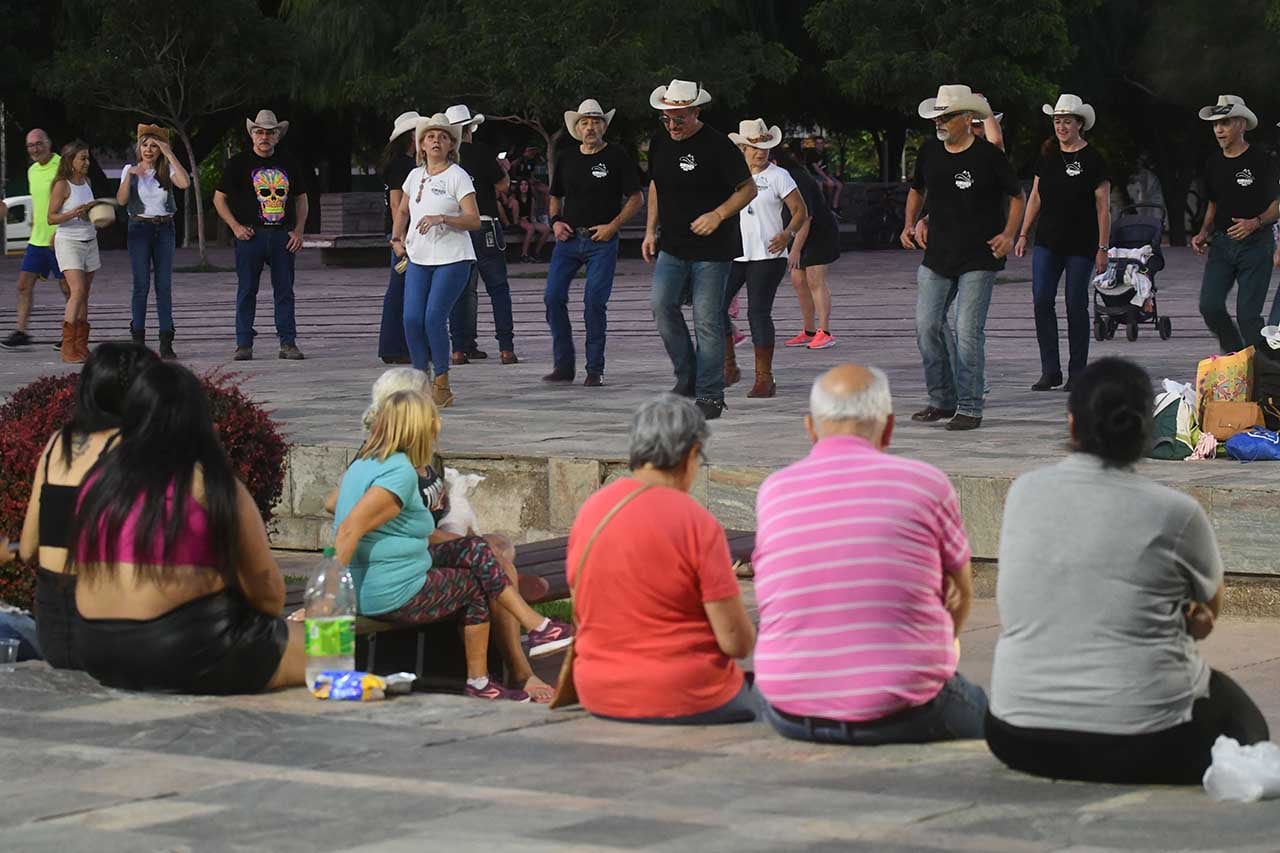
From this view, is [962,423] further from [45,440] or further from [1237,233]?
[45,440]

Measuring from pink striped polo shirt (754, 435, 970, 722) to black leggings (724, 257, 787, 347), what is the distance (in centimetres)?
741

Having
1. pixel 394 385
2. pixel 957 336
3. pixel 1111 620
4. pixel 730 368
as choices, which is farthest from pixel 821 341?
pixel 1111 620

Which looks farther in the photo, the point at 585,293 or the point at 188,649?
the point at 585,293

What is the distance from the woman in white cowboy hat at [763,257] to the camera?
45.5ft

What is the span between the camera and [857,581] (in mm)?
5945

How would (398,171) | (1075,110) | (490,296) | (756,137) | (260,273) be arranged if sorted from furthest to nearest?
(260,273)
(490,296)
(398,171)
(756,137)
(1075,110)

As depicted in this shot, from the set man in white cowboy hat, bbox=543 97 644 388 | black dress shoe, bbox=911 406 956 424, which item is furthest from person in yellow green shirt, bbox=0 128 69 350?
black dress shoe, bbox=911 406 956 424

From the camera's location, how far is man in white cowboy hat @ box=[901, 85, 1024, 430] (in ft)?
39.1

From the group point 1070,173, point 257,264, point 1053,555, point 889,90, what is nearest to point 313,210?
point 889,90

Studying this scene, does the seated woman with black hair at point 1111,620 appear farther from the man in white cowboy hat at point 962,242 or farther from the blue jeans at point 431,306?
the blue jeans at point 431,306

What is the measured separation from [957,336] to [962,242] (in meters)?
0.50

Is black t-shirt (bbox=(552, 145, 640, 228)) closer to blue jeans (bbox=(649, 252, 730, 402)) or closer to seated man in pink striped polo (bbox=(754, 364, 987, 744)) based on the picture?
blue jeans (bbox=(649, 252, 730, 402))

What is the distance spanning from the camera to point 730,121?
132 feet

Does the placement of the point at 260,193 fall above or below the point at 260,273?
above
